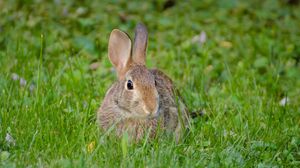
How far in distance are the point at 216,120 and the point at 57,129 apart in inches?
52.0

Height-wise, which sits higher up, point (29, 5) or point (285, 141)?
point (29, 5)

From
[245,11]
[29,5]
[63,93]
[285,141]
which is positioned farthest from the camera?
[245,11]

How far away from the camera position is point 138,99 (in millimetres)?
5262

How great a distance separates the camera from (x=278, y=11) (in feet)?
32.6

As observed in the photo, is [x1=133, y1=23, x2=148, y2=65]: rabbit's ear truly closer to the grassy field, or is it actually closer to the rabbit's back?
the rabbit's back

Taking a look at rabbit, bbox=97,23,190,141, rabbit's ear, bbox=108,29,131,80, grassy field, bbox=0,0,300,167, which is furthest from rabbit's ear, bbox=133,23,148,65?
grassy field, bbox=0,0,300,167

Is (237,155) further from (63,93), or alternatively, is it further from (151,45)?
(151,45)

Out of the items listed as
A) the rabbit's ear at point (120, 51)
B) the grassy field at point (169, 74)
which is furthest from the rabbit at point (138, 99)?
the grassy field at point (169, 74)

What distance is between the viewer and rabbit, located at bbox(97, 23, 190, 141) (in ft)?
17.3

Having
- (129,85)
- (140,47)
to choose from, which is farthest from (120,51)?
(129,85)

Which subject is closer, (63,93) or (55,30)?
(63,93)

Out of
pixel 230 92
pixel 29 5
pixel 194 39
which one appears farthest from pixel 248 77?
pixel 29 5

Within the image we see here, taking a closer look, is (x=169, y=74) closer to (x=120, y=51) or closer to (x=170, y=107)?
(x=120, y=51)

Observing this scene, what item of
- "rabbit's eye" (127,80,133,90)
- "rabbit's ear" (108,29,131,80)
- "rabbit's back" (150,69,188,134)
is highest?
"rabbit's ear" (108,29,131,80)
